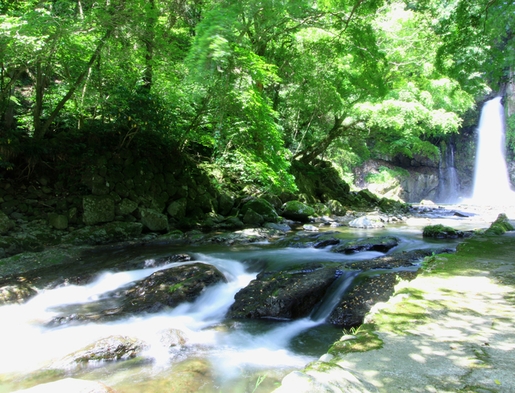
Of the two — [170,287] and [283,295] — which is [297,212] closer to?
[170,287]

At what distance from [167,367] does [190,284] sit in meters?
2.14

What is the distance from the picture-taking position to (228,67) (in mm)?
5625

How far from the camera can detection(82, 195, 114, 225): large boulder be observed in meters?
9.19

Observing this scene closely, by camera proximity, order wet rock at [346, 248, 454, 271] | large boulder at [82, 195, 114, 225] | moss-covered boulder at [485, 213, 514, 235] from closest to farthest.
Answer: wet rock at [346, 248, 454, 271] < moss-covered boulder at [485, 213, 514, 235] < large boulder at [82, 195, 114, 225]

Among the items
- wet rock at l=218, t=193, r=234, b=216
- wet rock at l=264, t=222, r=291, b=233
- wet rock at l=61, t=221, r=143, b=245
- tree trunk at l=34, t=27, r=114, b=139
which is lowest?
wet rock at l=264, t=222, r=291, b=233

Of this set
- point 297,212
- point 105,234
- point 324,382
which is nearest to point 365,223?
point 297,212

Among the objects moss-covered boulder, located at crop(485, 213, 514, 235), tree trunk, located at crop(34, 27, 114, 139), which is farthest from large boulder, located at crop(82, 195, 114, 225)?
moss-covered boulder, located at crop(485, 213, 514, 235)

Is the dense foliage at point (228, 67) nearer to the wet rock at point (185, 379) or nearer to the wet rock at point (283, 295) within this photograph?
the wet rock at point (283, 295)

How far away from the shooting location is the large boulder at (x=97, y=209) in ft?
30.1

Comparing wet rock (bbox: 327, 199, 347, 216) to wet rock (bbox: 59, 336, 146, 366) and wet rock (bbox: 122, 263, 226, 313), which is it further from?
wet rock (bbox: 59, 336, 146, 366)

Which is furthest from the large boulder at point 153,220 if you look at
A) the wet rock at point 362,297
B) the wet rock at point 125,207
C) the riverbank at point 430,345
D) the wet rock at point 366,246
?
the riverbank at point 430,345

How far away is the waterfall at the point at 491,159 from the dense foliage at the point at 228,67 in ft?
47.1

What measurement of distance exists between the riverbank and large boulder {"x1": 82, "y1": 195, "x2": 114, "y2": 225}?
26.1ft

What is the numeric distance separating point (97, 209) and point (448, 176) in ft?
98.0
